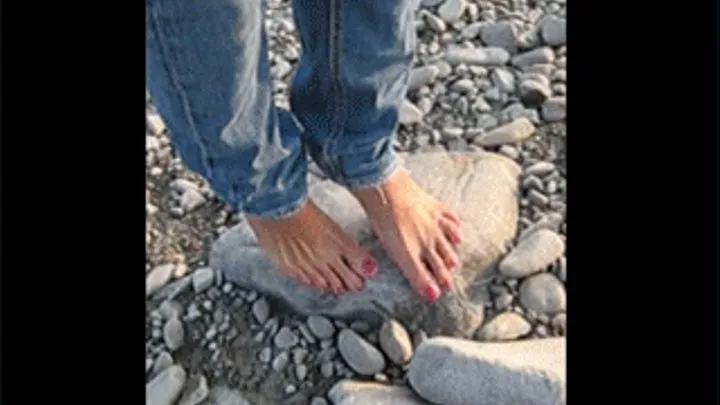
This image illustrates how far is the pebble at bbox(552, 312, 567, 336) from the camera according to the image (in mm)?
1463

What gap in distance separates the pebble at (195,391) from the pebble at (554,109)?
0.55 metres

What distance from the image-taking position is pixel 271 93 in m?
1.25

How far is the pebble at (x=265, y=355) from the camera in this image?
147cm

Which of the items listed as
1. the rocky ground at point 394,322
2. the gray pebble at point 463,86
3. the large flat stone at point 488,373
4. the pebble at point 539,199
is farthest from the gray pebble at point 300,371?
the gray pebble at point 463,86

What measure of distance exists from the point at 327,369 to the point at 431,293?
0.14 meters

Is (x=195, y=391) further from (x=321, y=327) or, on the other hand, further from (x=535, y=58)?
(x=535, y=58)
